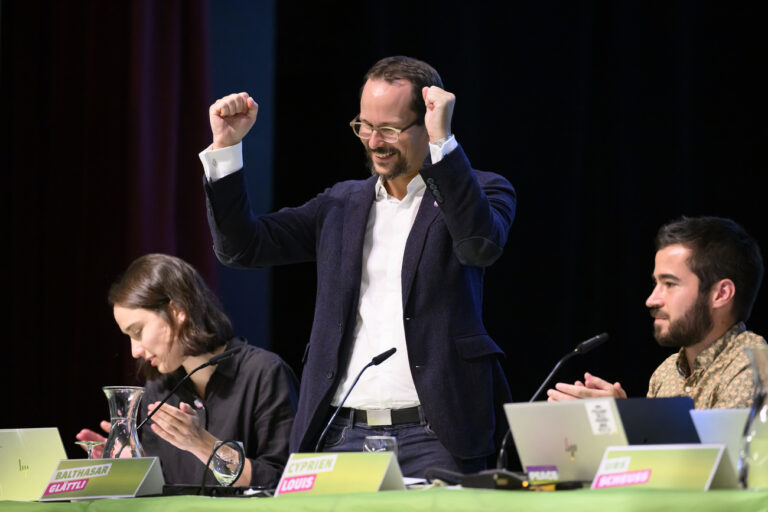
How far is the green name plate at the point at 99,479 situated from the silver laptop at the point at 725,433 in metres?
0.99

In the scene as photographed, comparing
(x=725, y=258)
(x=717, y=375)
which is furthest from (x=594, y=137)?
(x=717, y=375)

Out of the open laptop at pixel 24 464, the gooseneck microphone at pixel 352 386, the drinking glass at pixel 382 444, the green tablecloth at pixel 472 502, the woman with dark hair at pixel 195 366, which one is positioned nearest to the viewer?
the green tablecloth at pixel 472 502

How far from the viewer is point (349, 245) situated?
2381 mm

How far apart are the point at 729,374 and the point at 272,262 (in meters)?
1.09

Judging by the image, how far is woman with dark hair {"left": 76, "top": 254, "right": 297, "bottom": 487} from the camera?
2.74 m

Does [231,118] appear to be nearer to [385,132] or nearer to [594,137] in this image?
[385,132]

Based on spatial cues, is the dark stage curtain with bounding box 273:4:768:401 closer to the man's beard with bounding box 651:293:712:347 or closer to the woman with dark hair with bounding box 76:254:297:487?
the man's beard with bounding box 651:293:712:347

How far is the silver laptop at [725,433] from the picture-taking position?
4.42 ft

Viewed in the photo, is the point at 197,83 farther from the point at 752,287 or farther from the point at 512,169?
the point at 752,287

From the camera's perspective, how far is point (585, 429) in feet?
4.75

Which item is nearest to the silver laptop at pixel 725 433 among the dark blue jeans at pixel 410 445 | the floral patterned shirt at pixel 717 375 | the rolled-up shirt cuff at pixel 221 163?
the floral patterned shirt at pixel 717 375

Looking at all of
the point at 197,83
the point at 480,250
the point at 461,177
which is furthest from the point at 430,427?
the point at 197,83

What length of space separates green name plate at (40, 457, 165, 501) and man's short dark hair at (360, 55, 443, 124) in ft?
3.39

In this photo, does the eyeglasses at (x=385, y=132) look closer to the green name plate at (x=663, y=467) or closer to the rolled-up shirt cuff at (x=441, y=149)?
the rolled-up shirt cuff at (x=441, y=149)
